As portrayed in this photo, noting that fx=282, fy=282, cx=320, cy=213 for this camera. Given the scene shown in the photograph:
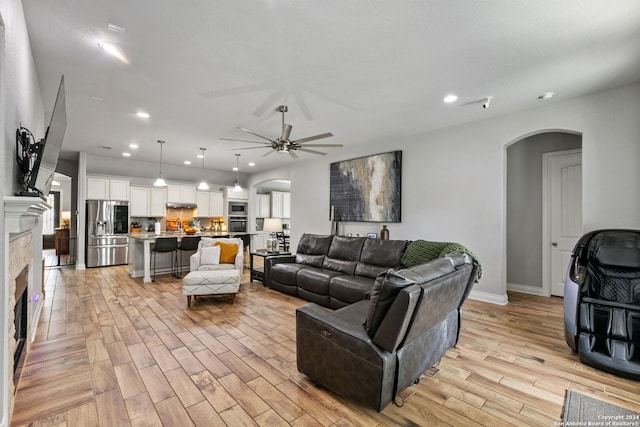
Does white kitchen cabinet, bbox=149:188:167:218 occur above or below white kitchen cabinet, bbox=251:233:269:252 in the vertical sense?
above

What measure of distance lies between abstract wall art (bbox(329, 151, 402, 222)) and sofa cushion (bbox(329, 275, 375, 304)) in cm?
190

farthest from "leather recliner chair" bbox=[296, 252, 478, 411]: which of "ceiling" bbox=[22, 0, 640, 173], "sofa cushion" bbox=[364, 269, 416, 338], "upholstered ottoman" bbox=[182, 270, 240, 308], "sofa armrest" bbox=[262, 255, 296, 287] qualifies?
"sofa armrest" bbox=[262, 255, 296, 287]

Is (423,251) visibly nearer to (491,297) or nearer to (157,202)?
(491,297)

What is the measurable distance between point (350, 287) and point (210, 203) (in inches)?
258

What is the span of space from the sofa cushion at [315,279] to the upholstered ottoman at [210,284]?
974mm

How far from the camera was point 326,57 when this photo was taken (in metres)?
2.72

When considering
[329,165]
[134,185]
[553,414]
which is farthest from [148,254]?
[553,414]

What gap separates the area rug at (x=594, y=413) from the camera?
6.00 feet

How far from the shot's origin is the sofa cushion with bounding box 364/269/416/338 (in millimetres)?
1741

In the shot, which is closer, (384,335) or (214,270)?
(384,335)

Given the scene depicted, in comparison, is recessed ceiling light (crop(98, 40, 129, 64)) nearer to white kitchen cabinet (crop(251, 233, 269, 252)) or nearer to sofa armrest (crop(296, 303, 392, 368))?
sofa armrest (crop(296, 303, 392, 368))

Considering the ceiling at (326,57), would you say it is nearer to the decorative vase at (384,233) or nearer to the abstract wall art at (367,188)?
the abstract wall art at (367,188)

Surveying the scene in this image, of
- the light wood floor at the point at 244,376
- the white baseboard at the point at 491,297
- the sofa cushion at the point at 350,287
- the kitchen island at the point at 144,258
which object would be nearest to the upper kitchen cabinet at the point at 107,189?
the kitchen island at the point at 144,258

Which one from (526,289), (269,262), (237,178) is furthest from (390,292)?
(237,178)
